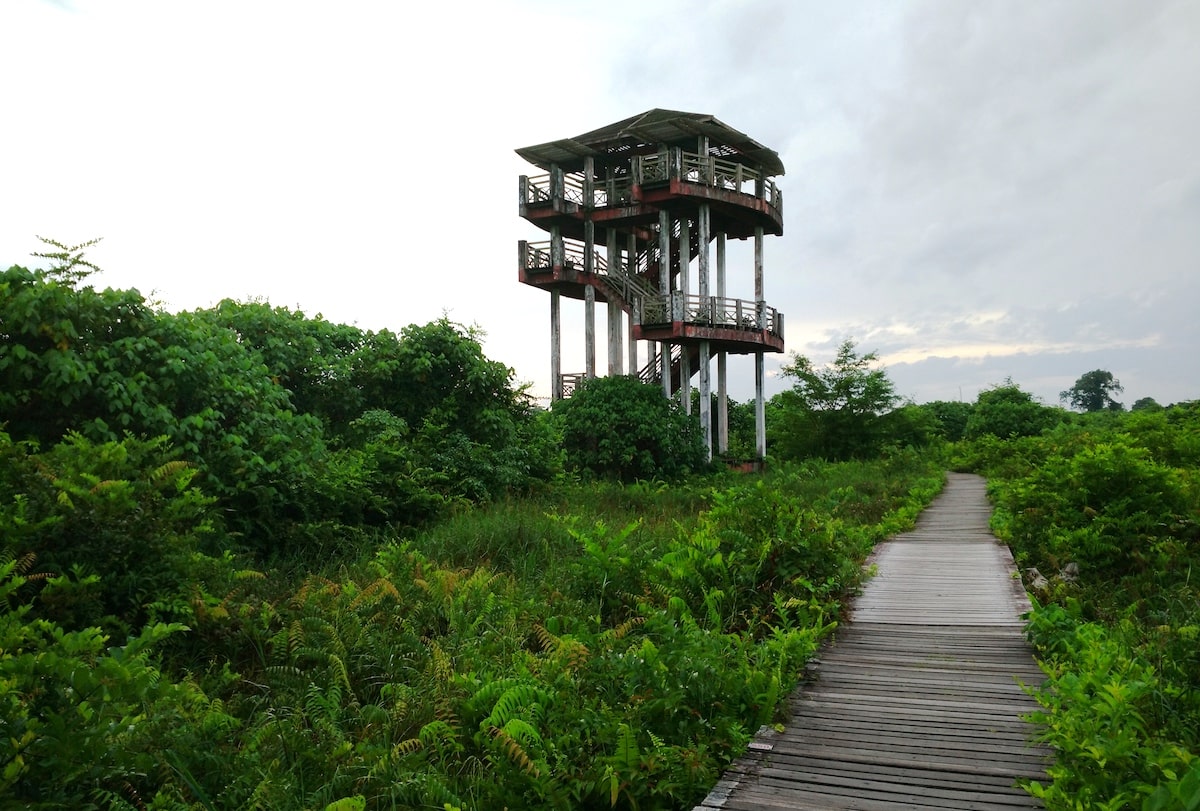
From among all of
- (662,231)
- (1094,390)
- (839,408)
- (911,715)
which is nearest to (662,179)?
(662,231)

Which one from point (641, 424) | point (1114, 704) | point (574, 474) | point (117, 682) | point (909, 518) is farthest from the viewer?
point (641, 424)

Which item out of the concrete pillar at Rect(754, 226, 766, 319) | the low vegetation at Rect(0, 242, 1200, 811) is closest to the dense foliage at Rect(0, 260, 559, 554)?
the low vegetation at Rect(0, 242, 1200, 811)

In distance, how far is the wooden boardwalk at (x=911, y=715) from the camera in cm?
417

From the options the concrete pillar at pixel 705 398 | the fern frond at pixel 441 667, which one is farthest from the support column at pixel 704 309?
the fern frond at pixel 441 667

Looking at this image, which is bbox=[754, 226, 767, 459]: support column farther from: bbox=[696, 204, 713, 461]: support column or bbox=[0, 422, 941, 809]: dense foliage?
bbox=[0, 422, 941, 809]: dense foliage

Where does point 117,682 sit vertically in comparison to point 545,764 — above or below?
above

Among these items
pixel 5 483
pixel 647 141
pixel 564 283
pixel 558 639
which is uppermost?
pixel 647 141

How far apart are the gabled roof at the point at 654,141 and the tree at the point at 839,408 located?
762cm

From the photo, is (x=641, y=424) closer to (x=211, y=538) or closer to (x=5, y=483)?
(x=211, y=538)

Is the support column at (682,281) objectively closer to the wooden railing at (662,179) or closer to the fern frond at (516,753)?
the wooden railing at (662,179)

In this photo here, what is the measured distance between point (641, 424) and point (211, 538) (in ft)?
44.2

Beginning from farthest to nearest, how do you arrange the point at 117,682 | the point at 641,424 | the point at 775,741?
the point at 641,424 < the point at 775,741 < the point at 117,682

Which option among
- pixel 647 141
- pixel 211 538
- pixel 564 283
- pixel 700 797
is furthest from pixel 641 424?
pixel 700 797

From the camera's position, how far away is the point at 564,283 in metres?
24.6
